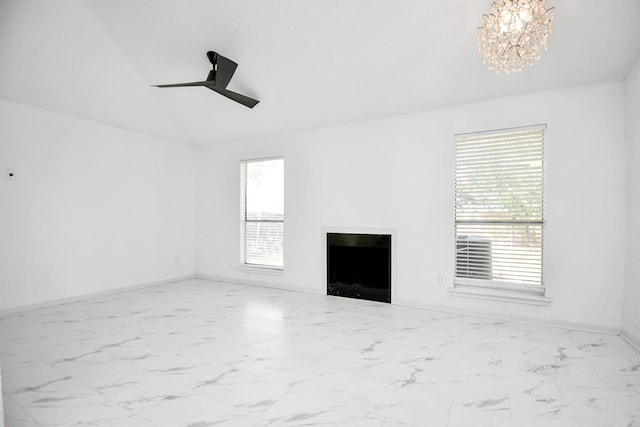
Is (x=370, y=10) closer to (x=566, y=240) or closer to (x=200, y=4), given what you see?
(x=200, y=4)

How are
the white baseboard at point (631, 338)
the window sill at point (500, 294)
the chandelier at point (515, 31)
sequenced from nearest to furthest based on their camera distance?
the chandelier at point (515, 31) < the white baseboard at point (631, 338) < the window sill at point (500, 294)

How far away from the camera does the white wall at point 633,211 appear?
2932mm

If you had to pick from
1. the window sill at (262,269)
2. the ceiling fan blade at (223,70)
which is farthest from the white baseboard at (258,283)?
the ceiling fan blade at (223,70)

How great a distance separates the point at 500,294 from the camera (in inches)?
147

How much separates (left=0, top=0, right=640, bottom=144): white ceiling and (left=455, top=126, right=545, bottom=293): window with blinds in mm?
588

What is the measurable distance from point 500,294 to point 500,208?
3.22 ft

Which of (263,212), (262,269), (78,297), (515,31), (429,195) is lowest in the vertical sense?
(78,297)

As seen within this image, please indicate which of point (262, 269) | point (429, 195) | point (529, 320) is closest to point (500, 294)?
point (529, 320)

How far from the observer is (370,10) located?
2973 mm

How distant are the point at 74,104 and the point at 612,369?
6.35 metres

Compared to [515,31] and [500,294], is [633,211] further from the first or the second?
[515,31]

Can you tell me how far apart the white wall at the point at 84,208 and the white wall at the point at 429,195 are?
0.71m

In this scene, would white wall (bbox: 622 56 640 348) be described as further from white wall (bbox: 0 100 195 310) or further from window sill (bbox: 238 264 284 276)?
white wall (bbox: 0 100 195 310)

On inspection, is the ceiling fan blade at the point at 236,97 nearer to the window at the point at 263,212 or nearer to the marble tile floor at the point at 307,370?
the window at the point at 263,212
